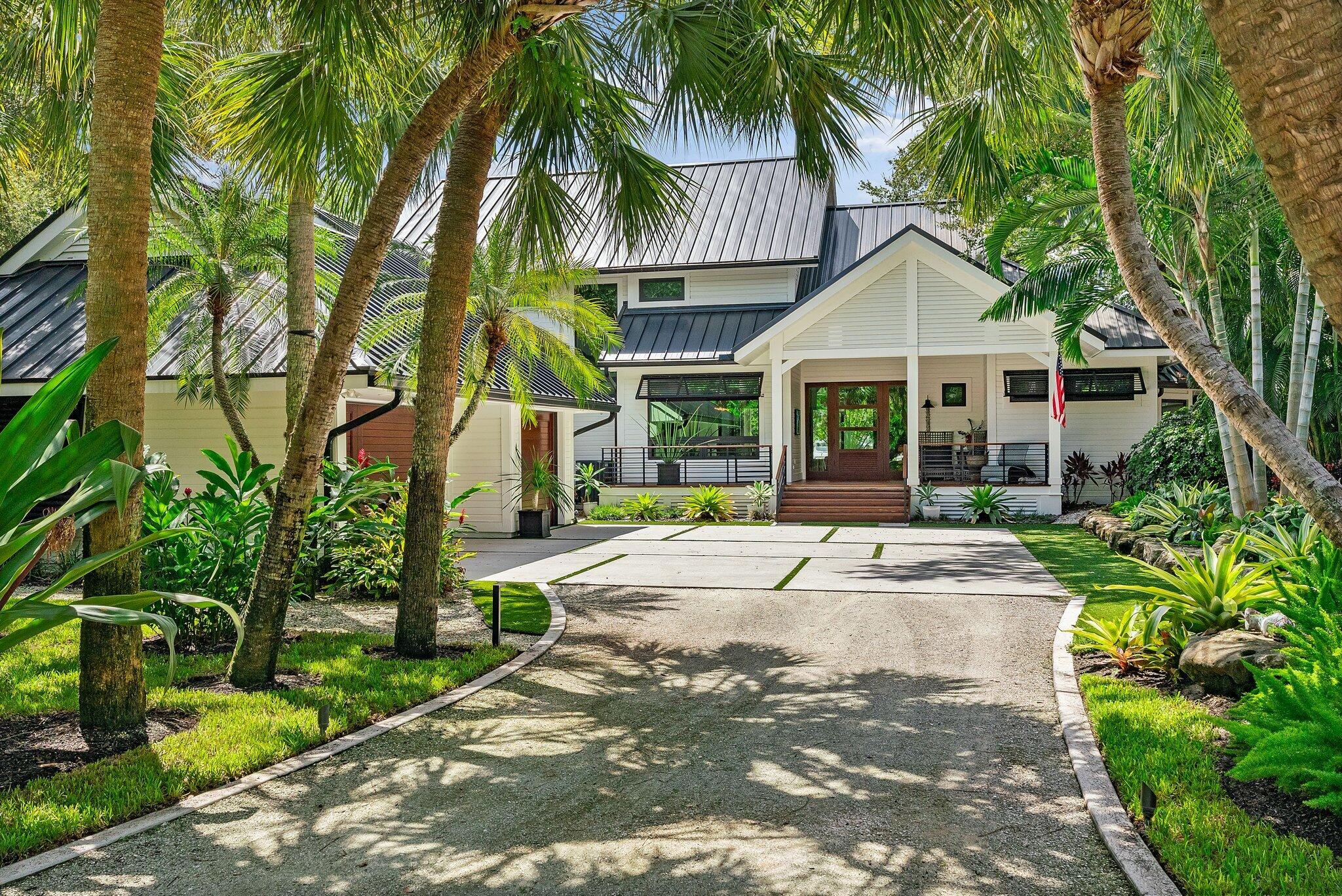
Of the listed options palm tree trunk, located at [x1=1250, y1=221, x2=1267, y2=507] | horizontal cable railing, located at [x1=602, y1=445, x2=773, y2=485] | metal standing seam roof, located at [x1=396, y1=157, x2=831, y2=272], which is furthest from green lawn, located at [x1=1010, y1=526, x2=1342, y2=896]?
metal standing seam roof, located at [x1=396, y1=157, x2=831, y2=272]

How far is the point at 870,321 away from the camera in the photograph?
2119 cm

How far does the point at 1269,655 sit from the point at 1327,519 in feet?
6.86

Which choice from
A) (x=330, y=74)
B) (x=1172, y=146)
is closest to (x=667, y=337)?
(x=1172, y=146)

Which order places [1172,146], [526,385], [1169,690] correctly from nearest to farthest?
[1169,690]
[1172,146]
[526,385]

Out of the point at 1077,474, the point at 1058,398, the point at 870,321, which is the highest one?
the point at 870,321

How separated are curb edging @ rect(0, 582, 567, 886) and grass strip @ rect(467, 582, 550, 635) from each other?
100 cm

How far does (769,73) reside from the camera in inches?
286

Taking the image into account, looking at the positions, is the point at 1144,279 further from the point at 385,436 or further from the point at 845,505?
the point at 845,505

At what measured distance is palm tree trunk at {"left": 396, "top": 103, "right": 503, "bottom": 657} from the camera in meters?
7.46

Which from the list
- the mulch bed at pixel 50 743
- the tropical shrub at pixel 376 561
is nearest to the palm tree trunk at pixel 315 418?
the mulch bed at pixel 50 743

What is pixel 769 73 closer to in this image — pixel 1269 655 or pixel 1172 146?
pixel 1172 146

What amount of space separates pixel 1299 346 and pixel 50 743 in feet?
41.0

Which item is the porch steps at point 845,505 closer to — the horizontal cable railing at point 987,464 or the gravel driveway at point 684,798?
the horizontal cable railing at point 987,464

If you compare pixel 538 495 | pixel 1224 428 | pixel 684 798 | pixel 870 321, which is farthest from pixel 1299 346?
pixel 538 495
